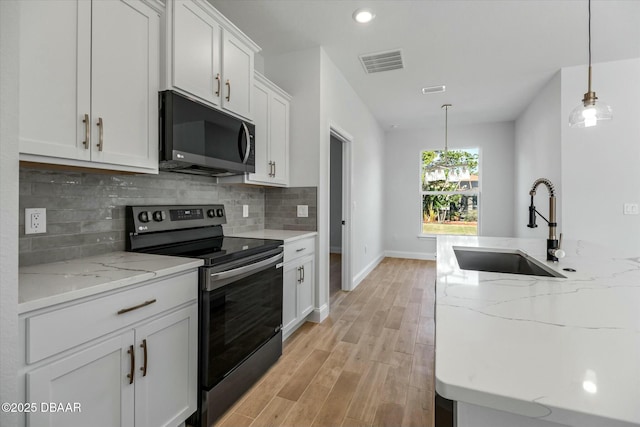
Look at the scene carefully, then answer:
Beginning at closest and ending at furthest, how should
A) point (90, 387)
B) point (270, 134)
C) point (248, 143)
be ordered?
point (90, 387) → point (248, 143) → point (270, 134)

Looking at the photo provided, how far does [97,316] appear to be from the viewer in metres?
1.10

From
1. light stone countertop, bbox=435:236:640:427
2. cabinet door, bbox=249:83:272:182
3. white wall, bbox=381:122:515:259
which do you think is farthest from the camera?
white wall, bbox=381:122:515:259

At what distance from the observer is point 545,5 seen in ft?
7.80

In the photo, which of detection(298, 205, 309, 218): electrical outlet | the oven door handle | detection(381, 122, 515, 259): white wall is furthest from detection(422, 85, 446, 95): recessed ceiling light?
the oven door handle

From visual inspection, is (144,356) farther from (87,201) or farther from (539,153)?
(539,153)

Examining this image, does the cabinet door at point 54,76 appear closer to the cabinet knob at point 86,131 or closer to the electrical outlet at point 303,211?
the cabinet knob at point 86,131

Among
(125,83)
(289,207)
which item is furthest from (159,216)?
(289,207)

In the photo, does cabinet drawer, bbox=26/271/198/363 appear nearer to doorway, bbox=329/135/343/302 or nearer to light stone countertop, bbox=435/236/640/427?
light stone countertop, bbox=435/236/640/427

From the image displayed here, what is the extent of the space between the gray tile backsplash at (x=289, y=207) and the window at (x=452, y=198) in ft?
12.3

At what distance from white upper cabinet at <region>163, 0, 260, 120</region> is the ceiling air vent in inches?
56.4

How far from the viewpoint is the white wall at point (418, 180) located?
18.9 ft

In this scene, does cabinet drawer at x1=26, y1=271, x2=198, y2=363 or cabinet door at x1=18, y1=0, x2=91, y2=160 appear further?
cabinet door at x1=18, y1=0, x2=91, y2=160

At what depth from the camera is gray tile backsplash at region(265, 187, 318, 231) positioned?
2.96 metres

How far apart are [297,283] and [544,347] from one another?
6.87 ft
